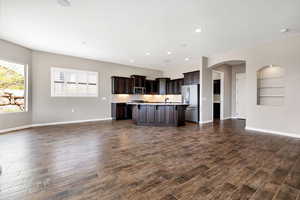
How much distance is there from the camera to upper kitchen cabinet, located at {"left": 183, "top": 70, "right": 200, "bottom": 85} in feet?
22.5

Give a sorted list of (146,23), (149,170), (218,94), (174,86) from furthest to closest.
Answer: (174,86)
(218,94)
(146,23)
(149,170)

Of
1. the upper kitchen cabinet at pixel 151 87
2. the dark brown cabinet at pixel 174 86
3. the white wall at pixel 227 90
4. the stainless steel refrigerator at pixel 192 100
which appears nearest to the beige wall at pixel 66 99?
the upper kitchen cabinet at pixel 151 87

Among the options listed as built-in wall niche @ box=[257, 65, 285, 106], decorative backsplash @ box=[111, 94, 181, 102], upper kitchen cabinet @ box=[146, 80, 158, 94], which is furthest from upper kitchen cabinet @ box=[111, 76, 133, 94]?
built-in wall niche @ box=[257, 65, 285, 106]

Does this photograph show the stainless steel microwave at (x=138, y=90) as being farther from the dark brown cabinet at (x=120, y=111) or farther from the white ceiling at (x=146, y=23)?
the white ceiling at (x=146, y=23)

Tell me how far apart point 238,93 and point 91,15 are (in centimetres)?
801

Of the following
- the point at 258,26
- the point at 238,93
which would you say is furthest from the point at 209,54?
the point at 238,93

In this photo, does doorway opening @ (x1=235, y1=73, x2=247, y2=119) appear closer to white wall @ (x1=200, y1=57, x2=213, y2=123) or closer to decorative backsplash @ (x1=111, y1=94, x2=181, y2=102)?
white wall @ (x1=200, y1=57, x2=213, y2=123)

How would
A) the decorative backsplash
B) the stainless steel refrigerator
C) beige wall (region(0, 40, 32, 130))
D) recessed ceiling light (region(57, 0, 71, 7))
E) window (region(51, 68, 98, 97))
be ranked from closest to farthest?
1. recessed ceiling light (region(57, 0, 71, 7))
2. beige wall (region(0, 40, 32, 130))
3. window (region(51, 68, 98, 97))
4. the stainless steel refrigerator
5. the decorative backsplash

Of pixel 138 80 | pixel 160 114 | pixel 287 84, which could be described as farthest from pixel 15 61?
pixel 287 84

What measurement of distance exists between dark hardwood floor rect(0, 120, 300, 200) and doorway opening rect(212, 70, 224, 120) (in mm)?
4058

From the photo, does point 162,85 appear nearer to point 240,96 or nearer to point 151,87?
point 151,87

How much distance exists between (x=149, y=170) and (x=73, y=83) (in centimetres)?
596

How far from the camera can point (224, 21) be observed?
3449 millimetres

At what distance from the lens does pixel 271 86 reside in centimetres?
511
